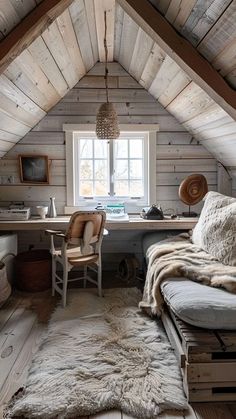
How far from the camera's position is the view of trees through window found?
4.03 metres

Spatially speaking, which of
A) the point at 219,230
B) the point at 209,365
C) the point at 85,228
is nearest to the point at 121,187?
the point at 85,228

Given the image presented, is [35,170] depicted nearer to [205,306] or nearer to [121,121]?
[121,121]

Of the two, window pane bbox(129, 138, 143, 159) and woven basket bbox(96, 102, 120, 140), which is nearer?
woven basket bbox(96, 102, 120, 140)

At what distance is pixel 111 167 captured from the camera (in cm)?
404

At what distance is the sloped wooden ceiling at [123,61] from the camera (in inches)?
80.5

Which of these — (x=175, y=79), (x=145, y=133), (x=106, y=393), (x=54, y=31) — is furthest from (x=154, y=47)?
(x=106, y=393)

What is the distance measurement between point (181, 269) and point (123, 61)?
7.81 feet

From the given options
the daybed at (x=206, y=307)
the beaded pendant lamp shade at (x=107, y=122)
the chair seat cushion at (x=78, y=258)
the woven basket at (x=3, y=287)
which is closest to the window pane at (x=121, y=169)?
the beaded pendant lamp shade at (x=107, y=122)

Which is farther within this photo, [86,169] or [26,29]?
[86,169]

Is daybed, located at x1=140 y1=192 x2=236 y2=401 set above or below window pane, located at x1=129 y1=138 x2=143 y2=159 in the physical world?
below

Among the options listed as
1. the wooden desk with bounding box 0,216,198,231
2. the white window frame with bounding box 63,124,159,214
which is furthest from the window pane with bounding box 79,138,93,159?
the wooden desk with bounding box 0,216,198,231

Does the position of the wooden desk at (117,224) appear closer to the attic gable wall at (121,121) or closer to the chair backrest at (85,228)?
the chair backrest at (85,228)

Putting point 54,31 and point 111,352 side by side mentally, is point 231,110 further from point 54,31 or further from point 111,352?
point 111,352

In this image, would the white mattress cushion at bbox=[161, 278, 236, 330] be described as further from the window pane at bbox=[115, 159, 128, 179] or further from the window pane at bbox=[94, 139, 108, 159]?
the window pane at bbox=[94, 139, 108, 159]
